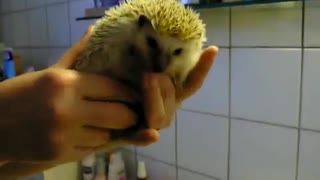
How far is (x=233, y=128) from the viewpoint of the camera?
97 centimetres

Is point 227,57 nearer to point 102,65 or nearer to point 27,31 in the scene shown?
point 102,65

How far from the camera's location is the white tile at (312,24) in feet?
2.55

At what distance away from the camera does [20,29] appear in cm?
189

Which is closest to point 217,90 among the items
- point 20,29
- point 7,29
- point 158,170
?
point 158,170

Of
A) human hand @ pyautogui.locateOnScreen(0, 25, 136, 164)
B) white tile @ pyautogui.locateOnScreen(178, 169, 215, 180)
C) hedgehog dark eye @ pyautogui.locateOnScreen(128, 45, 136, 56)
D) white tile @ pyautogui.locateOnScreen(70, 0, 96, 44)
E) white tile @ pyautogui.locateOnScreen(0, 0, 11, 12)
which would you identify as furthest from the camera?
white tile @ pyautogui.locateOnScreen(0, 0, 11, 12)

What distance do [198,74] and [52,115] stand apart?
0.78ft

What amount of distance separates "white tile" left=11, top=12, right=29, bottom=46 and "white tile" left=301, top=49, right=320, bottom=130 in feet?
4.76

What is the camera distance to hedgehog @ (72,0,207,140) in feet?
1.61

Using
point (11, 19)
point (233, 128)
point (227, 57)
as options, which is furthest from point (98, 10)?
point (11, 19)

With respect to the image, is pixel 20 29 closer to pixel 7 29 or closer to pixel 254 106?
pixel 7 29

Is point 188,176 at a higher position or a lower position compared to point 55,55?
lower

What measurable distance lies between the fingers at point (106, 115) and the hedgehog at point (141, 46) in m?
0.02

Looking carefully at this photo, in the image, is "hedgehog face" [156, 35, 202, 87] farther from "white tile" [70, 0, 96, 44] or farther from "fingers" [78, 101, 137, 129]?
"white tile" [70, 0, 96, 44]

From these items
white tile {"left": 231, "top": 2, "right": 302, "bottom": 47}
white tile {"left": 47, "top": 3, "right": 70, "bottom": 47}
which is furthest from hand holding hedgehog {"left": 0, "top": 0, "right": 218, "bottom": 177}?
white tile {"left": 47, "top": 3, "right": 70, "bottom": 47}
